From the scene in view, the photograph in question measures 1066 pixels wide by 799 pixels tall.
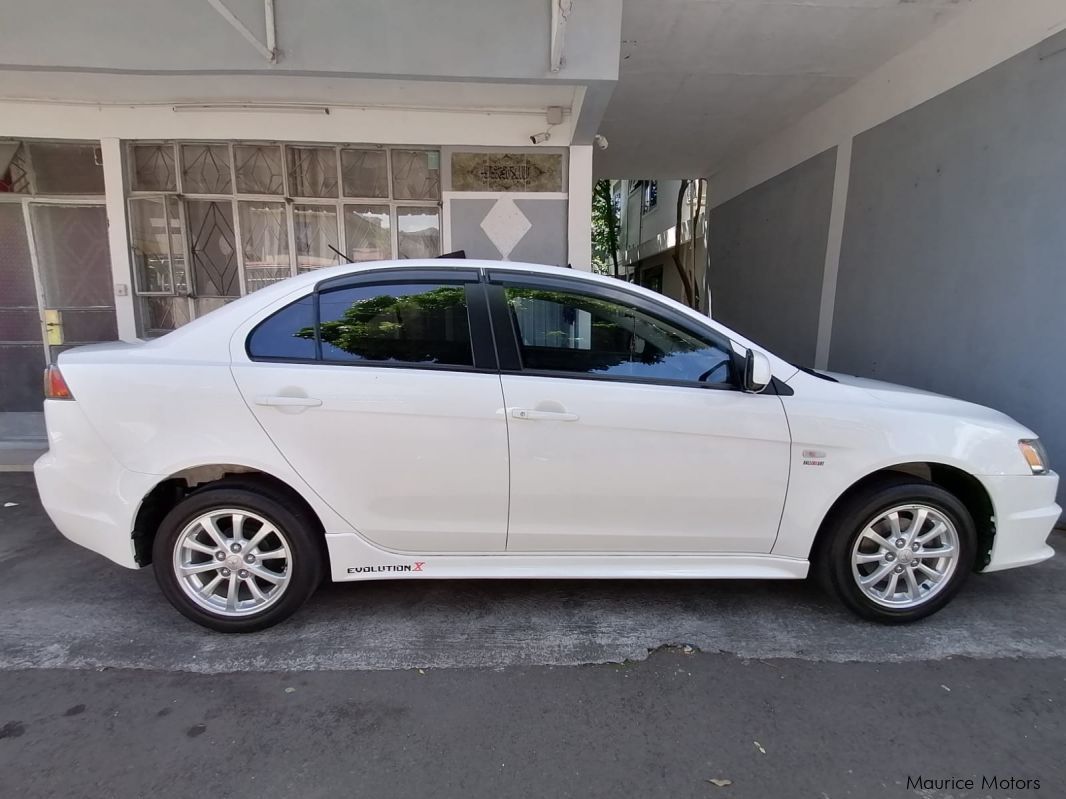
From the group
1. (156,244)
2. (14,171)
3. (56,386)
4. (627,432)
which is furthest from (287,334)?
(14,171)

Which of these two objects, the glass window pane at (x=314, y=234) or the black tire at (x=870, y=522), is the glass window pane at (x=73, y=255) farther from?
the black tire at (x=870, y=522)

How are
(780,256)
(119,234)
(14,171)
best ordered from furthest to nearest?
1. (780,256)
2. (14,171)
3. (119,234)

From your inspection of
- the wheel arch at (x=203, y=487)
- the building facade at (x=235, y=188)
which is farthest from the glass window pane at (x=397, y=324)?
the building facade at (x=235, y=188)

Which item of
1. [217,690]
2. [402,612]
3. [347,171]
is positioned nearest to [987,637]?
[402,612]

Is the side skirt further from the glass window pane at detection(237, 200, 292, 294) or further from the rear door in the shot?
the glass window pane at detection(237, 200, 292, 294)

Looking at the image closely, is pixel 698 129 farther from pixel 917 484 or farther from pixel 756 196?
pixel 917 484

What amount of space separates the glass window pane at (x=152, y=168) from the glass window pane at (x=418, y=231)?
2.48 meters

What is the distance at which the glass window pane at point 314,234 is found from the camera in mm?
6363

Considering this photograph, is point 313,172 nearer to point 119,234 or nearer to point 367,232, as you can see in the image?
point 367,232

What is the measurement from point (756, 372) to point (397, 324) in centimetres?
172

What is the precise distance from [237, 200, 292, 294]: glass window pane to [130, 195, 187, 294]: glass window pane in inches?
27.8

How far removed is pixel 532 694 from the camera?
7.72ft

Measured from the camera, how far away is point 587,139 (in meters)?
5.86
